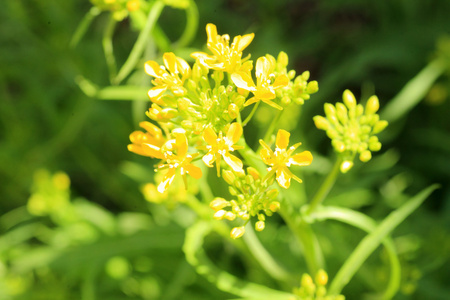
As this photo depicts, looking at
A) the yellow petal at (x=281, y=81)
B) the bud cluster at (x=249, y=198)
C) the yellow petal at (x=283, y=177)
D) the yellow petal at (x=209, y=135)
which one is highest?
the yellow petal at (x=281, y=81)

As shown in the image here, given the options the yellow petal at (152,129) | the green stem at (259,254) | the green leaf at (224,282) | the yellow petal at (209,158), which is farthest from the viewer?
the green stem at (259,254)

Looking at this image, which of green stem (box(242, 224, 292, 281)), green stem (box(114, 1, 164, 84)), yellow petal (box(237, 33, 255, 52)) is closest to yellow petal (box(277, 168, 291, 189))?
yellow petal (box(237, 33, 255, 52))

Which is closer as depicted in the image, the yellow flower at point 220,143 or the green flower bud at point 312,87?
the yellow flower at point 220,143

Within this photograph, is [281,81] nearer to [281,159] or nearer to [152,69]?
[281,159]

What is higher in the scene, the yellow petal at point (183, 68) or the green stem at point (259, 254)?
the yellow petal at point (183, 68)

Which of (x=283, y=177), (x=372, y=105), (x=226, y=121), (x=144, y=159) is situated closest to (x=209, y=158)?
(x=226, y=121)

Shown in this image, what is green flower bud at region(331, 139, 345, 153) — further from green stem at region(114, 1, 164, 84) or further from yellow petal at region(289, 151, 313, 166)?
green stem at region(114, 1, 164, 84)

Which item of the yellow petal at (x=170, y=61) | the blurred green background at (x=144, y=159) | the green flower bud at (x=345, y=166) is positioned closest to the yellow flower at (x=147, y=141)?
the yellow petal at (x=170, y=61)

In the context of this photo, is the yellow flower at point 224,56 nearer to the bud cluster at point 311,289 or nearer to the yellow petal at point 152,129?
the yellow petal at point 152,129

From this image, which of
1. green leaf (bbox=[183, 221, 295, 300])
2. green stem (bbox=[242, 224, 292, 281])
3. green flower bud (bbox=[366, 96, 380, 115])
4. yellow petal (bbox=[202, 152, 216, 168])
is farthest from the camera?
green stem (bbox=[242, 224, 292, 281])

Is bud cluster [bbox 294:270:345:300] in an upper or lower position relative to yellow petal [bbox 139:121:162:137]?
lower
